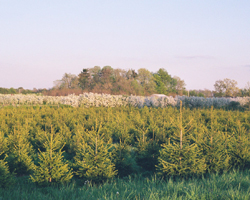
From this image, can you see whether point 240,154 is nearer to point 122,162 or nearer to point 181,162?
point 181,162

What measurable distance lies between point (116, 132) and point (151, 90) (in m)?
59.8

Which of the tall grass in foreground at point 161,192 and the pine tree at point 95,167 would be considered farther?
the pine tree at point 95,167

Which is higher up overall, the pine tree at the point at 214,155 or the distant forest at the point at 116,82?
the distant forest at the point at 116,82

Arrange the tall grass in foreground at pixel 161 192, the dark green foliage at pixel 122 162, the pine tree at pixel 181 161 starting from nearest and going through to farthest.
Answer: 1. the tall grass in foreground at pixel 161 192
2. the pine tree at pixel 181 161
3. the dark green foliage at pixel 122 162

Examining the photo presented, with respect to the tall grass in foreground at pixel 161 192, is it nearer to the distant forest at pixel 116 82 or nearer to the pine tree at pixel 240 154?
the pine tree at pixel 240 154

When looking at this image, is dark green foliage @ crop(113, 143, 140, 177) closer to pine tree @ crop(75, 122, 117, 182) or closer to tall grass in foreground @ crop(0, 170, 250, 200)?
pine tree @ crop(75, 122, 117, 182)

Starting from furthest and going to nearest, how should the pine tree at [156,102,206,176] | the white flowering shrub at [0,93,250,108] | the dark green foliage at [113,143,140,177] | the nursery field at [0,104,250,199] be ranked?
the white flowering shrub at [0,93,250,108] < the dark green foliage at [113,143,140,177] < the pine tree at [156,102,206,176] < the nursery field at [0,104,250,199]

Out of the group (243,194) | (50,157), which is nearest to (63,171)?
(50,157)

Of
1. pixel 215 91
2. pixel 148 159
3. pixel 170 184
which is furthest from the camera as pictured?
pixel 215 91

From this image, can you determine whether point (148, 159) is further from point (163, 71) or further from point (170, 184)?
point (163, 71)

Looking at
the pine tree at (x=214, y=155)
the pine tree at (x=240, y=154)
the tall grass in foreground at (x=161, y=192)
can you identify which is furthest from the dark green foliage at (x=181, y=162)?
the pine tree at (x=240, y=154)

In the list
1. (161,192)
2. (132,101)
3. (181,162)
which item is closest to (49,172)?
(161,192)

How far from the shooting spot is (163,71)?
89.5 metres

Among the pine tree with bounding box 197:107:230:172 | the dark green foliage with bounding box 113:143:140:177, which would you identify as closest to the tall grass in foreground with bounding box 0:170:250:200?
the pine tree with bounding box 197:107:230:172
